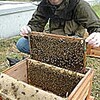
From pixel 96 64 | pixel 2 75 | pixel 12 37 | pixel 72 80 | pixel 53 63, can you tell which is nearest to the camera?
pixel 2 75

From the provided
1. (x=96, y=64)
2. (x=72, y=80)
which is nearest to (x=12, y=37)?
(x=96, y=64)

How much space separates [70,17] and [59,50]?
19.3 inches

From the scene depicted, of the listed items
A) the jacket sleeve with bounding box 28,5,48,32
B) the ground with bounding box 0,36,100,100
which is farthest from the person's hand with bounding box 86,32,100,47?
the ground with bounding box 0,36,100,100

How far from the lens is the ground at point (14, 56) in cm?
250

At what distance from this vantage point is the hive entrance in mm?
1521

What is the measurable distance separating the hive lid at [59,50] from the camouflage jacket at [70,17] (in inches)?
15.3

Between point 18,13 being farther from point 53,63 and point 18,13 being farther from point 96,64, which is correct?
point 53,63

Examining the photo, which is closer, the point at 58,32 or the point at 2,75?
the point at 2,75

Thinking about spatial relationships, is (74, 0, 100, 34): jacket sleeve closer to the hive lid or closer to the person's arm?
the person's arm

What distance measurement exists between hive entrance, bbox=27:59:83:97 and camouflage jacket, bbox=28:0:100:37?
50 cm

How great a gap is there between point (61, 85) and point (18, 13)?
9.39ft

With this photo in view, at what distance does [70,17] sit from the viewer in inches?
76.3

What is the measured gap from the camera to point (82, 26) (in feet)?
6.58

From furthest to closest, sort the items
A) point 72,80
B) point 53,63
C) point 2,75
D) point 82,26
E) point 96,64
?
1. point 96,64
2. point 82,26
3. point 53,63
4. point 72,80
5. point 2,75
